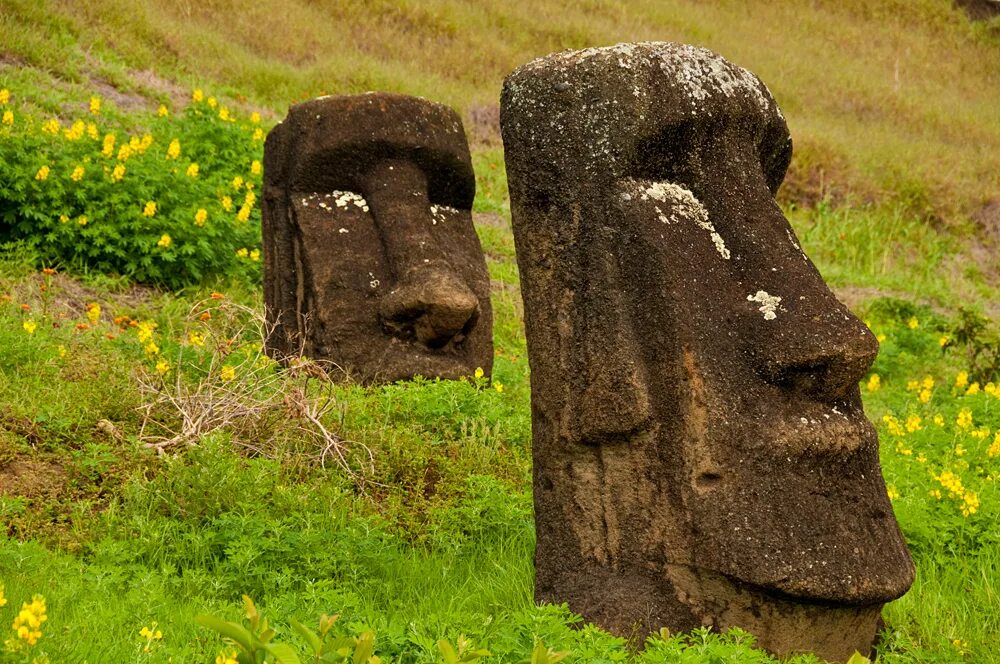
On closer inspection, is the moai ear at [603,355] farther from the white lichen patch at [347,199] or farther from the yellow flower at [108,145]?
the yellow flower at [108,145]

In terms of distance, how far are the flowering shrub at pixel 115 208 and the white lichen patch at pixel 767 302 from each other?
592cm

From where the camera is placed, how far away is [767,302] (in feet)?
12.5

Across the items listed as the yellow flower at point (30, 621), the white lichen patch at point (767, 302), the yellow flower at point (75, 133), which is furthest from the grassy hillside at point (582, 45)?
the yellow flower at point (30, 621)

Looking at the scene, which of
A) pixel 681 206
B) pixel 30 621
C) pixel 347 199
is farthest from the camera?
pixel 347 199

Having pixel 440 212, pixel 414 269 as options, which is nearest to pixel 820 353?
pixel 414 269

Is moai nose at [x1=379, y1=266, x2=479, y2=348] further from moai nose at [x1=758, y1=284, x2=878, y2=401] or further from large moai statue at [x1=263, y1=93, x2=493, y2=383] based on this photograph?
moai nose at [x1=758, y1=284, x2=878, y2=401]

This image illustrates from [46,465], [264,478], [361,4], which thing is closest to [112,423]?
[46,465]

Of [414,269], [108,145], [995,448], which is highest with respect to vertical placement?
[995,448]

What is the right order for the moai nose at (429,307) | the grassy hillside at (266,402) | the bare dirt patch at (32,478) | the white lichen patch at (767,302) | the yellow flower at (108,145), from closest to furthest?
the white lichen patch at (767,302)
the grassy hillside at (266,402)
the bare dirt patch at (32,478)
the moai nose at (429,307)
the yellow flower at (108,145)

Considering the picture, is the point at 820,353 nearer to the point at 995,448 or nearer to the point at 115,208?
the point at 995,448

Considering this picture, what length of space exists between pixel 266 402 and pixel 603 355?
2.26 meters

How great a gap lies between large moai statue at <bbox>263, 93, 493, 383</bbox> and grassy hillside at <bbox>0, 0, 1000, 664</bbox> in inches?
16.8

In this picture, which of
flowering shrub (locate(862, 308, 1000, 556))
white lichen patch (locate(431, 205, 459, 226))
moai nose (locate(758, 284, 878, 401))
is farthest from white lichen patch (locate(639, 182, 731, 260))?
white lichen patch (locate(431, 205, 459, 226))

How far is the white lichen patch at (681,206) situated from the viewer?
386 centimetres
